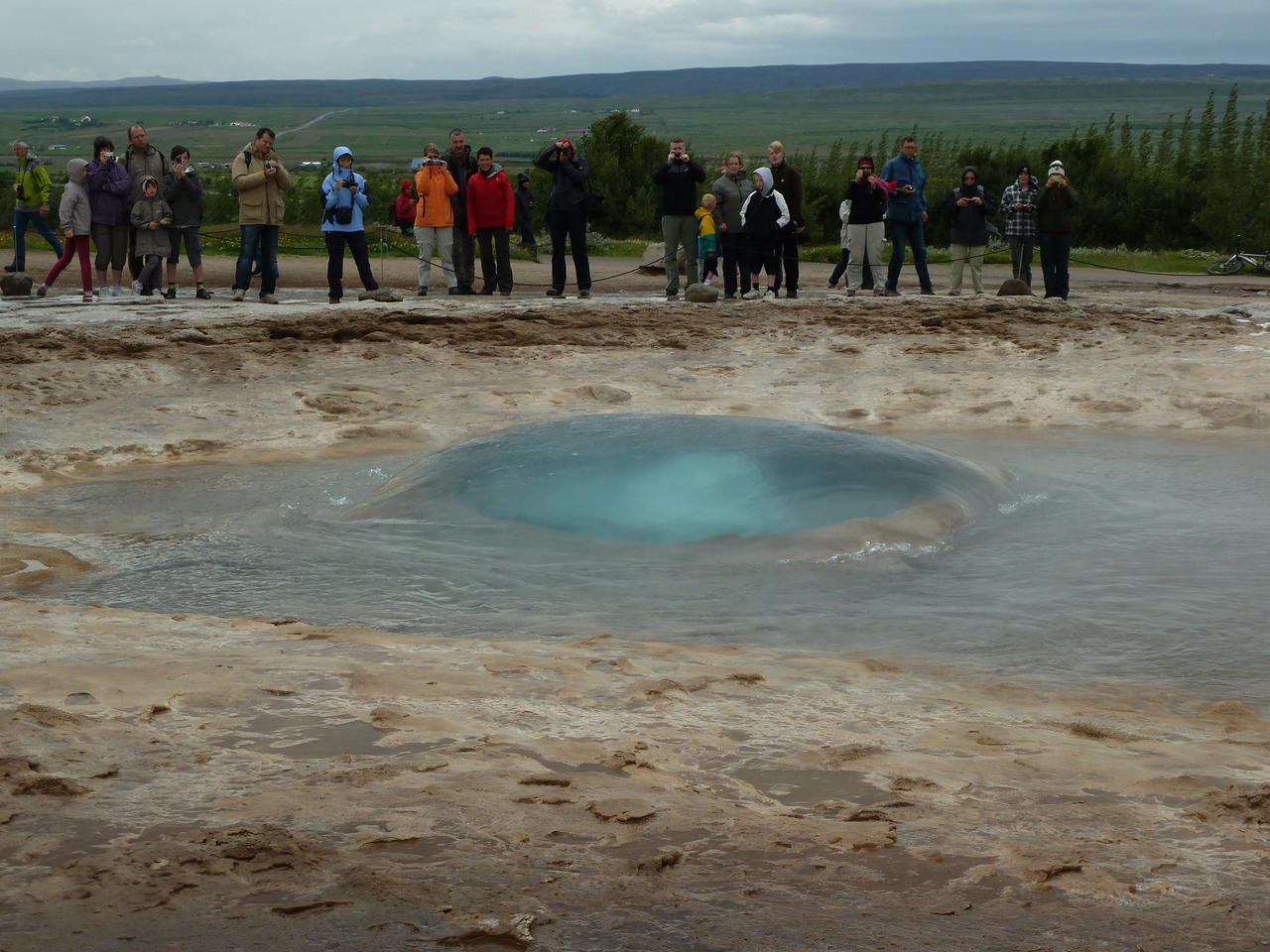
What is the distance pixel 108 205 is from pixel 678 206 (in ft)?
17.3

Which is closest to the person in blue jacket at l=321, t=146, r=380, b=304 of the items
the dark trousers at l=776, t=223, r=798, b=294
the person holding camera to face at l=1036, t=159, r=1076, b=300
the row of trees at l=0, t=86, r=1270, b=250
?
the dark trousers at l=776, t=223, r=798, b=294

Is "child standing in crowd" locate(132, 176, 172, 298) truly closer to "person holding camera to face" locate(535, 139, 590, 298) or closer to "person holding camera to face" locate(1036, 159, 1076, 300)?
"person holding camera to face" locate(535, 139, 590, 298)

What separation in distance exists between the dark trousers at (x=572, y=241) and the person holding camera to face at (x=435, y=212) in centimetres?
101

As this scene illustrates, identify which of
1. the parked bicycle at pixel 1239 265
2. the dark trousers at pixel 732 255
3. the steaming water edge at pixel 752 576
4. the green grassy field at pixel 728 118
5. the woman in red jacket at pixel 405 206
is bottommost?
the steaming water edge at pixel 752 576

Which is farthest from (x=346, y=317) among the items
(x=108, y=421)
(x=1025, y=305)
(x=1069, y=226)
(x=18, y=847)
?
(x=18, y=847)

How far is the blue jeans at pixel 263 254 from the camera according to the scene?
42.5 feet

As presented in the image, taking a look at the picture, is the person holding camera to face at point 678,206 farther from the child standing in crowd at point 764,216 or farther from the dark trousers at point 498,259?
the dark trousers at point 498,259

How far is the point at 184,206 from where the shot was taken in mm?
13062

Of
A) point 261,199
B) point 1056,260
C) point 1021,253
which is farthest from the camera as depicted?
point 1021,253

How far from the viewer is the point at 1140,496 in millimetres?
7254

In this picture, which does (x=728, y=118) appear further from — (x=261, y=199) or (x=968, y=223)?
(x=261, y=199)

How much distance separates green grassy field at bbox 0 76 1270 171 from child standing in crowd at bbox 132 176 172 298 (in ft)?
220

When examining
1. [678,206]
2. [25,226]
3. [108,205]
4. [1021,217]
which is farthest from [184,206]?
[1021,217]

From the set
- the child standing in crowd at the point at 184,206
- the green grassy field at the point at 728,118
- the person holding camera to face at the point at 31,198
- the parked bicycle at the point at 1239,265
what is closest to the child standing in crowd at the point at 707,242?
the child standing in crowd at the point at 184,206
